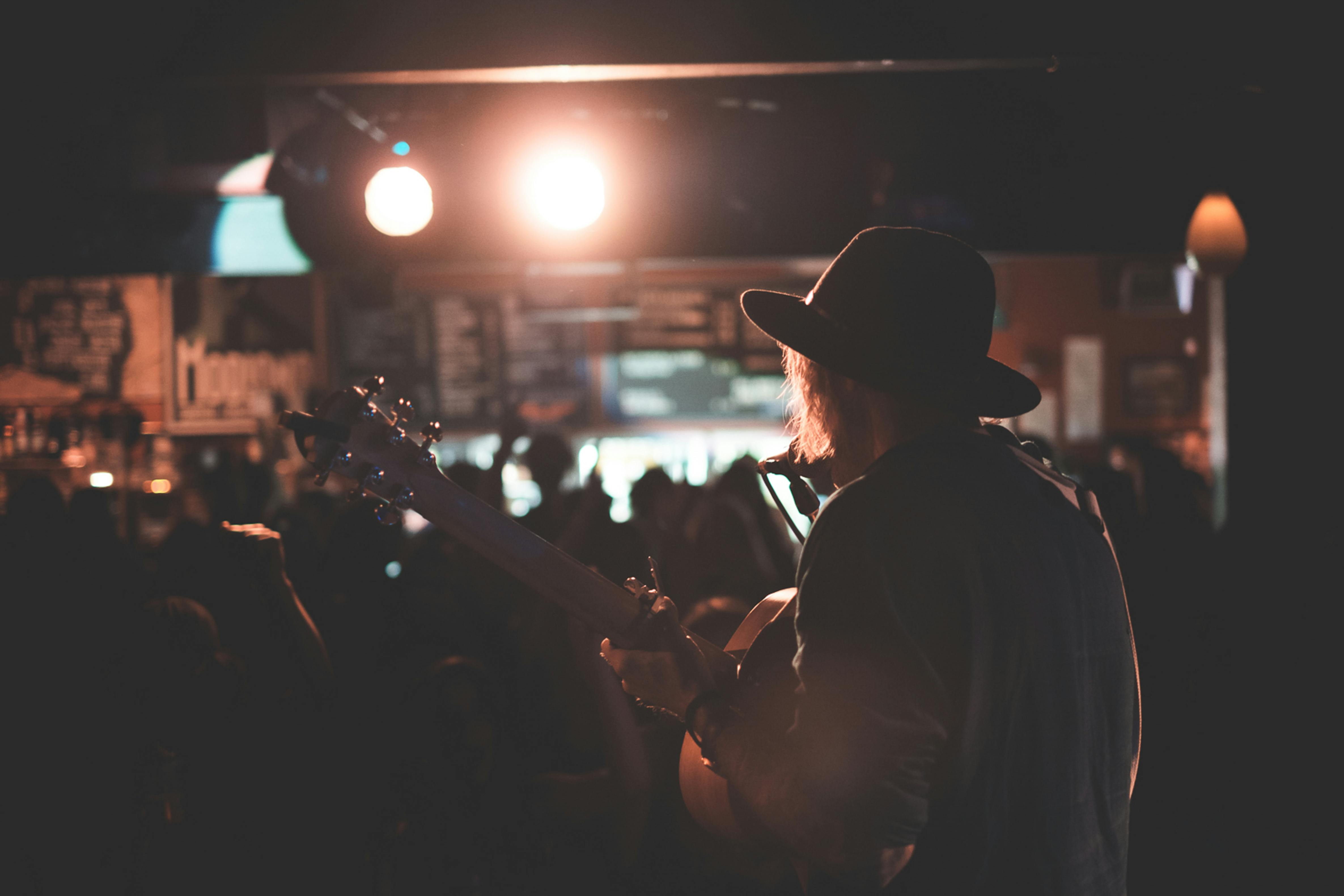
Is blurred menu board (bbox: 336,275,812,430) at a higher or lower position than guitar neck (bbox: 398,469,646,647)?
higher

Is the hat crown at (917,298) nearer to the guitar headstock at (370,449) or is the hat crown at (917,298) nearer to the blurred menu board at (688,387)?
the guitar headstock at (370,449)

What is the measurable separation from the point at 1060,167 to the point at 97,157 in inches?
153

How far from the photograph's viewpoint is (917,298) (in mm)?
1046

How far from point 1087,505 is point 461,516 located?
82 centimetres

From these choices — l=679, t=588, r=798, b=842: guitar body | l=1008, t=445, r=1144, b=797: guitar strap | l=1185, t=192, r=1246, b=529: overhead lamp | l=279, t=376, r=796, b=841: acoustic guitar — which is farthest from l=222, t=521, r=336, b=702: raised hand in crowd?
l=1185, t=192, r=1246, b=529: overhead lamp

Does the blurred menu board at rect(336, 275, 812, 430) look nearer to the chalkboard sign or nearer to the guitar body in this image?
the chalkboard sign

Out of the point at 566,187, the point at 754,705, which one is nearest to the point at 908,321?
the point at 754,705

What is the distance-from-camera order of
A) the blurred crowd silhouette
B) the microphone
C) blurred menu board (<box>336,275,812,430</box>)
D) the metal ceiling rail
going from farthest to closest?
blurred menu board (<box>336,275,812,430</box>), the metal ceiling rail, the blurred crowd silhouette, the microphone

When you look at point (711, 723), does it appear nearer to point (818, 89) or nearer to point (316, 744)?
point (316, 744)

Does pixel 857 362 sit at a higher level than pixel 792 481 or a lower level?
higher

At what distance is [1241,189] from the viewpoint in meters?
3.47

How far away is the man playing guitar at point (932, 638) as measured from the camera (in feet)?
2.94

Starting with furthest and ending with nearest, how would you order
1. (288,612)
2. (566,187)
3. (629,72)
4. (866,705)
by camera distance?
(566,187)
(629,72)
(288,612)
(866,705)

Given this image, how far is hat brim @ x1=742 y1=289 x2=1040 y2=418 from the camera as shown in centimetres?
103
